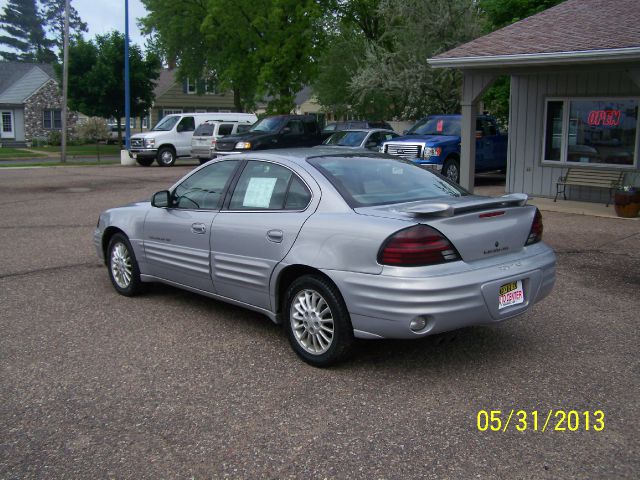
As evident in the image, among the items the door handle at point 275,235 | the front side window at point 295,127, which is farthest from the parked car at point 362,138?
the door handle at point 275,235

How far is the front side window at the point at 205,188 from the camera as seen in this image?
19.5 feet

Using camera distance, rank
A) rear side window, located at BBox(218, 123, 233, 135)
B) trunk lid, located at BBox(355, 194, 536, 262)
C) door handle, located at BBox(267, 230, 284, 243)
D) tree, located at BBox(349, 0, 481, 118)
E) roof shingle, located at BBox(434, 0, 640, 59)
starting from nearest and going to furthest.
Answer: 1. trunk lid, located at BBox(355, 194, 536, 262)
2. door handle, located at BBox(267, 230, 284, 243)
3. roof shingle, located at BBox(434, 0, 640, 59)
4. rear side window, located at BBox(218, 123, 233, 135)
5. tree, located at BBox(349, 0, 481, 118)

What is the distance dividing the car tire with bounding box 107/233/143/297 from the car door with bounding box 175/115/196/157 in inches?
848

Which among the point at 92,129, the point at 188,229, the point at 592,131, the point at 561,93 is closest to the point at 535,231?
the point at 188,229

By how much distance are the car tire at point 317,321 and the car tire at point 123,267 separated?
7.37ft

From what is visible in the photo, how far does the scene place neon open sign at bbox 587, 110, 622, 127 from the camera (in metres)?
13.8

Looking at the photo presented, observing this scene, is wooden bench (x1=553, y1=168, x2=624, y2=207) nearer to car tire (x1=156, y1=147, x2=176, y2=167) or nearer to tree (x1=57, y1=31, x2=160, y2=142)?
car tire (x1=156, y1=147, x2=176, y2=167)

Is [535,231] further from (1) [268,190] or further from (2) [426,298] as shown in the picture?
(1) [268,190]

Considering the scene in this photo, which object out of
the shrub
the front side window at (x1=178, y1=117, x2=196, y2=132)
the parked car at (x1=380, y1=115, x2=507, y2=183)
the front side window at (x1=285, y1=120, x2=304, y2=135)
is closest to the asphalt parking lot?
the parked car at (x1=380, y1=115, x2=507, y2=183)

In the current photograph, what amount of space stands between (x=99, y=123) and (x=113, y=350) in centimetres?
4532

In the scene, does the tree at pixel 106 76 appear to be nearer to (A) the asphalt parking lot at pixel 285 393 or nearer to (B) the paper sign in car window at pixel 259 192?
(A) the asphalt parking lot at pixel 285 393

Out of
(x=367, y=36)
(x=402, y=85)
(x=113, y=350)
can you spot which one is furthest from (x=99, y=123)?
(x=113, y=350)

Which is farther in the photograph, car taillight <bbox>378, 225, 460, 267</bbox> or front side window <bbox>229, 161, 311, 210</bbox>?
front side window <bbox>229, 161, 311, 210</bbox>

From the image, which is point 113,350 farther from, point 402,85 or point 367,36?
point 367,36
